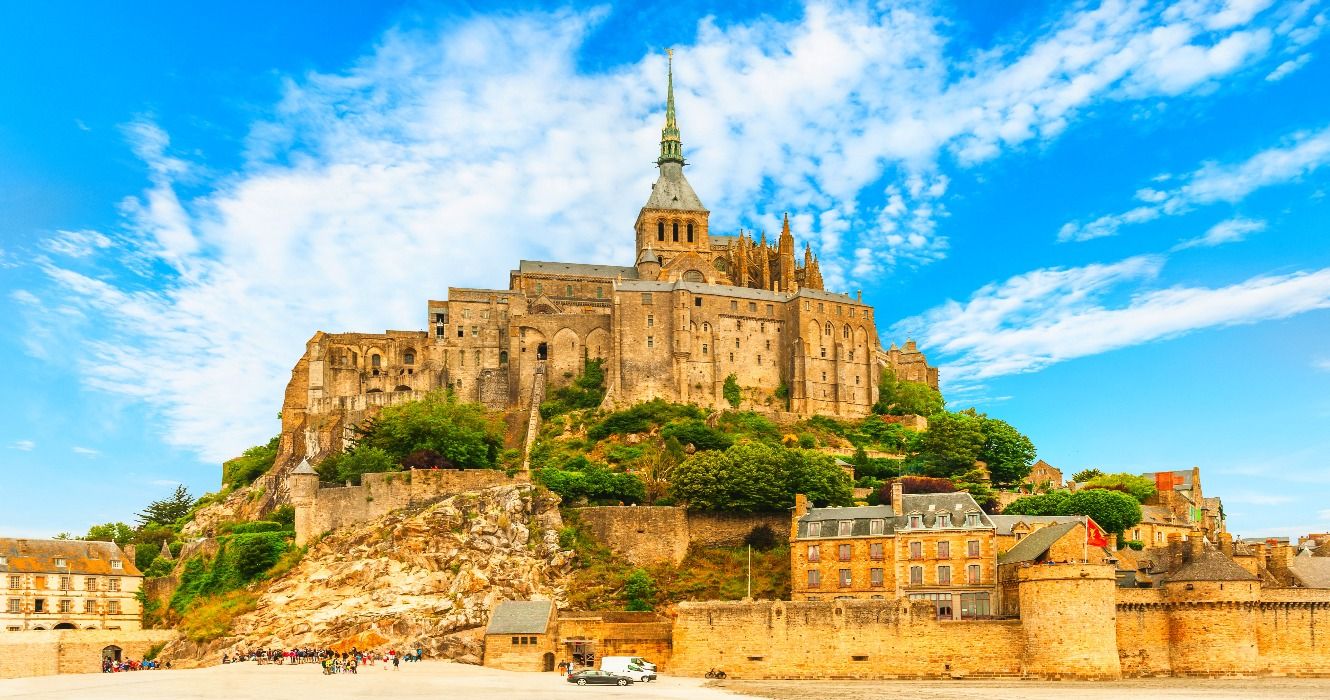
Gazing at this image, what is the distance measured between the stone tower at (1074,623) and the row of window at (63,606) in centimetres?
4667

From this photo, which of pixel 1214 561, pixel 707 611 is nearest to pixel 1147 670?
pixel 1214 561

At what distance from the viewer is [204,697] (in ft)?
131

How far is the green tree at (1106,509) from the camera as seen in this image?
67.1m

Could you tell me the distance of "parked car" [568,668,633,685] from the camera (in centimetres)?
4816

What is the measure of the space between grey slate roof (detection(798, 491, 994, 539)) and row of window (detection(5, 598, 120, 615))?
3667 centimetres

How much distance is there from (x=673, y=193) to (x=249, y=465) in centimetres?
4134

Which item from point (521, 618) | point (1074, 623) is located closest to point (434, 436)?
point (521, 618)

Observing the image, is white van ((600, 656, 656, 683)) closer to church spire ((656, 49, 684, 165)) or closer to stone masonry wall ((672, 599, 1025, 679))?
stone masonry wall ((672, 599, 1025, 679))

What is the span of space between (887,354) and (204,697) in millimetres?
70890

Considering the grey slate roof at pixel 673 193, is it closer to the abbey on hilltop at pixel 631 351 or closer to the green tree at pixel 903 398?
the abbey on hilltop at pixel 631 351

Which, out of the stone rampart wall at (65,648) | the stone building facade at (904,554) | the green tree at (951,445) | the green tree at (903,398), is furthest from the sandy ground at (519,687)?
the green tree at (903,398)

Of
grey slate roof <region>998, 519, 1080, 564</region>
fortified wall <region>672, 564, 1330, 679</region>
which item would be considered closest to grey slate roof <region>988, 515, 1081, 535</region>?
grey slate roof <region>998, 519, 1080, 564</region>

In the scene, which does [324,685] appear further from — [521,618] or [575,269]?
[575,269]

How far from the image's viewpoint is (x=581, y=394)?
89812mm
